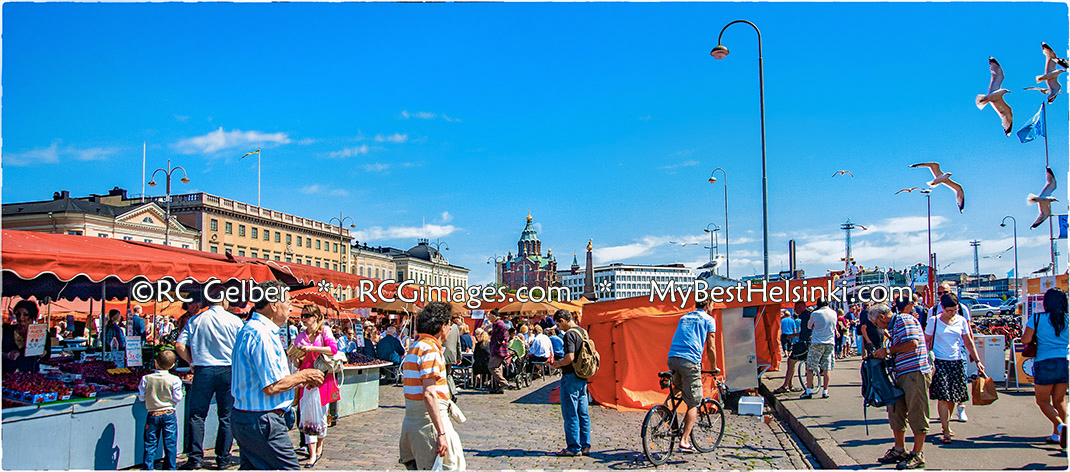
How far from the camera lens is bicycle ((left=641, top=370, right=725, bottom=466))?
7818mm

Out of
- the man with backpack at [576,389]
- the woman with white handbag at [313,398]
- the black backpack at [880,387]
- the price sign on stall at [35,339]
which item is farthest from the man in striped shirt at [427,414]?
the price sign on stall at [35,339]

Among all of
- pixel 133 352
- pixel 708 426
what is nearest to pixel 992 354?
pixel 708 426

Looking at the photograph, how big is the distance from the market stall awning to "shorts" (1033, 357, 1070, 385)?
9.11m

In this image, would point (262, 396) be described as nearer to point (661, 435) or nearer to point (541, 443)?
point (661, 435)

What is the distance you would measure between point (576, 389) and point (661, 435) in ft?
3.58

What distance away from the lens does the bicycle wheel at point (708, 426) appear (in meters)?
8.36

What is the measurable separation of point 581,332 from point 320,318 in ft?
10.6

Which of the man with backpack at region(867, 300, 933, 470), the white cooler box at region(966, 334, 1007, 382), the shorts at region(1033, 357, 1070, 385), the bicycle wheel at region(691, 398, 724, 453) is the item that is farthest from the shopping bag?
the white cooler box at region(966, 334, 1007, 382)

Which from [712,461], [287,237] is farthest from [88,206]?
[712,461]

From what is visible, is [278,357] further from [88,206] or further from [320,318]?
[88,206]

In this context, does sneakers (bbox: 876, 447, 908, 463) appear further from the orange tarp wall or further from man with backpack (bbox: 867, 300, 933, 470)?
the orange tarp wall

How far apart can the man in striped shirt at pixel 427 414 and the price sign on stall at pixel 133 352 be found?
5.32 m

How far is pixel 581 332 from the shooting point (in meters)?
8.55

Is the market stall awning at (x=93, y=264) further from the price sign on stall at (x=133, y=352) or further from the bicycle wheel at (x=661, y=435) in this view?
the bicycle wheel at (x=661, y=435)
